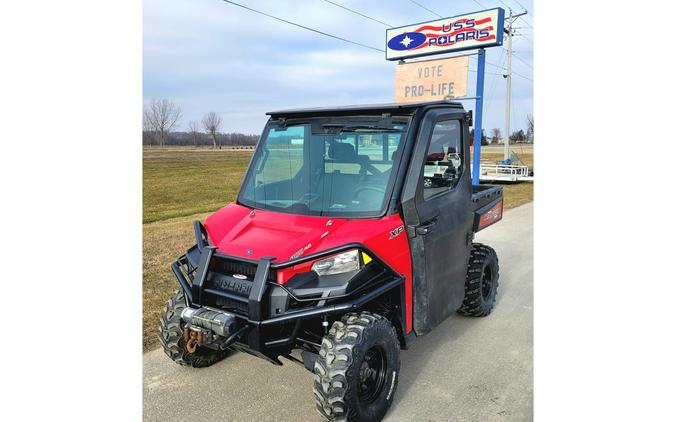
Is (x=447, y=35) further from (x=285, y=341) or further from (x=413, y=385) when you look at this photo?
(x=285, y=341)

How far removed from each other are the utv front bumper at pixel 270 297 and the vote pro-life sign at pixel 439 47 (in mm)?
12686

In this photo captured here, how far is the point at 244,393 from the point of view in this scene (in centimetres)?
330

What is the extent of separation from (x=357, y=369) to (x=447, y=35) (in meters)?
14.0

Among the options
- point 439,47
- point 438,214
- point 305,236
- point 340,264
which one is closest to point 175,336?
point 305,236

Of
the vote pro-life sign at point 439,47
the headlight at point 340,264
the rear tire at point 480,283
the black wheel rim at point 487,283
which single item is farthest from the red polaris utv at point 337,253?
the vote pro-life sign at point 439,47

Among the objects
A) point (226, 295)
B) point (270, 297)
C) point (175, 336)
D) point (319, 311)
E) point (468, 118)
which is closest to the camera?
point (319, 311)

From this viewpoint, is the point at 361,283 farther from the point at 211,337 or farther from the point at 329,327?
the point at 211,337

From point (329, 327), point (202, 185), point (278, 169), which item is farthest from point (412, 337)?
point (202, 185)

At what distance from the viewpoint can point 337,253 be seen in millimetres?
2898

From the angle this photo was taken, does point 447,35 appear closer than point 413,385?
No

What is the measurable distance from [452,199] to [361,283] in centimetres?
136

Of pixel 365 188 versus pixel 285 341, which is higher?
pixel 365 188

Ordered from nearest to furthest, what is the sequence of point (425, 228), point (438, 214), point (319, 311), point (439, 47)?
point (319, 311)
point (425, 228)
point (438, 214)
point (439, 47)

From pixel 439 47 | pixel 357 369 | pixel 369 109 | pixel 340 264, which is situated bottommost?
pixel 357 369
